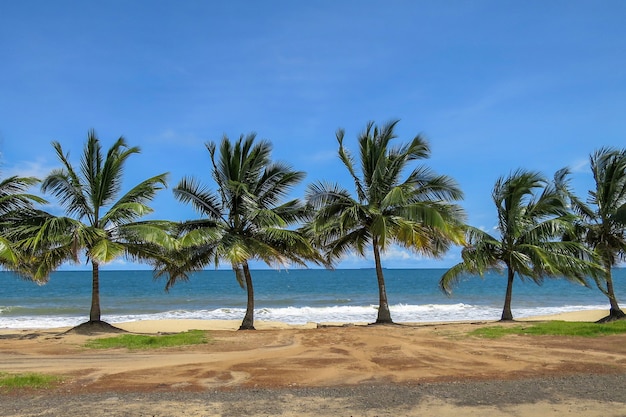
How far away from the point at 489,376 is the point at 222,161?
12856 millimetres

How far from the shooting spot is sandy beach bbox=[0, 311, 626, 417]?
6.89 m

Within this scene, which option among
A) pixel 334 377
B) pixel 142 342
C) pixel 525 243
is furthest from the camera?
pixel 525 243

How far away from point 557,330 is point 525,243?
17.9ft

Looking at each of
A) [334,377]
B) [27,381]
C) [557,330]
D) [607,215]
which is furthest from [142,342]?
[607,215]

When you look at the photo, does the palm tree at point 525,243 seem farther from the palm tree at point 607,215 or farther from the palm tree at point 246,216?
the palm tree at point 246,216

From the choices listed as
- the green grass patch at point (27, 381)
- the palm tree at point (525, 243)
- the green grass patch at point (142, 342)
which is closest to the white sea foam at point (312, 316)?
the palm tree at point (525, 243)

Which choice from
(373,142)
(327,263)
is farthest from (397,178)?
(327,263)

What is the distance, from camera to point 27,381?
8.73m

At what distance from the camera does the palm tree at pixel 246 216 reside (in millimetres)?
18094

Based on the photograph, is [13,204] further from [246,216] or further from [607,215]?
[607,215]

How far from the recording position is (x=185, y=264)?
18719mm

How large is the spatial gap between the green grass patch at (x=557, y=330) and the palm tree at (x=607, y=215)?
492 centimetres

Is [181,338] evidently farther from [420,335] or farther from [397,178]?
[397,178]

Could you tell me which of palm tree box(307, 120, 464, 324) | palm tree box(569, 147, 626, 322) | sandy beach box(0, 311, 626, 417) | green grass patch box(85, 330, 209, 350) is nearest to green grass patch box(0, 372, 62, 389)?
sandy beach box(0, 311, 626, 417)
